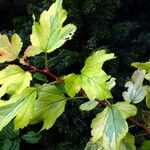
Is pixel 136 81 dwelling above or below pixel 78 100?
above

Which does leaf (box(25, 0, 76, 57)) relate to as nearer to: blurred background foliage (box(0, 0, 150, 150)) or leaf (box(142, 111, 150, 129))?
leaf (box(142, 111, 150, 129))

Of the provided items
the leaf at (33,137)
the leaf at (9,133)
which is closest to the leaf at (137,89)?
the leaf at (33,137)

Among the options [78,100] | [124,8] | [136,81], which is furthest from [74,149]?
[124,8]

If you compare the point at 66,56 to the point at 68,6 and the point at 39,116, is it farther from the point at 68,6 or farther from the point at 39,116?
the point at 39,116

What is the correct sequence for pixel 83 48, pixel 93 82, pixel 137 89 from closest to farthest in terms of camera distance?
pixel 93 82 → pixel 137 89 → pixel 83 48

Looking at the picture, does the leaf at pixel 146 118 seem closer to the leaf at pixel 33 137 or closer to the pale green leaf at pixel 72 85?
the pale green leaf at pixel 72 85

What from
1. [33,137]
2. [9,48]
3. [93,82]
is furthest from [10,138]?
[93,82]

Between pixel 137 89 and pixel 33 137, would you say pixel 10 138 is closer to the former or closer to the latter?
pixel 33 137

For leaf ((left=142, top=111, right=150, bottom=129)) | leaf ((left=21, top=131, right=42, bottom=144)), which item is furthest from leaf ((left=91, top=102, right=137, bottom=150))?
leaf ((left=21, top=131, right=42, bottom=144))
